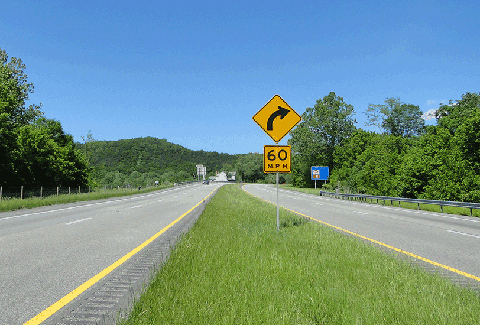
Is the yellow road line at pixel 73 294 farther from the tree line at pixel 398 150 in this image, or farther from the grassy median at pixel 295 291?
the tree line at pixel 398 150

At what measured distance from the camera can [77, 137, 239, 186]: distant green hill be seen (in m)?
112

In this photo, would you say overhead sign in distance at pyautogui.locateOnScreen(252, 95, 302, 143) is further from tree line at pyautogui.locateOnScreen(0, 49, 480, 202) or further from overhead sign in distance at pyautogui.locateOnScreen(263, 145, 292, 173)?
tree line at pyautogui.locateOnScreen(0, 49, 480, 202)

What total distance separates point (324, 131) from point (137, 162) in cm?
9551

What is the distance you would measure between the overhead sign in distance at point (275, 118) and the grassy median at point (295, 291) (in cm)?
369

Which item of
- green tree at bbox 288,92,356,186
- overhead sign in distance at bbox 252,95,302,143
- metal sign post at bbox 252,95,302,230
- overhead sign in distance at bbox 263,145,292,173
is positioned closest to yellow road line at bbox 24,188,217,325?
overhead sign in distance at bbox 263,145,292,173

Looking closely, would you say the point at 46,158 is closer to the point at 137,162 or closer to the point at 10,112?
Result: the point at 10,112

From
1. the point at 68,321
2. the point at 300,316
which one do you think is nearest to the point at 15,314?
the point at 68,321

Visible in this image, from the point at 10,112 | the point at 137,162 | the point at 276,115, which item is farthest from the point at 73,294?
the point at 137,162

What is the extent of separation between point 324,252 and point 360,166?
5258cm

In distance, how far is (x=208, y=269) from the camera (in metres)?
5.44

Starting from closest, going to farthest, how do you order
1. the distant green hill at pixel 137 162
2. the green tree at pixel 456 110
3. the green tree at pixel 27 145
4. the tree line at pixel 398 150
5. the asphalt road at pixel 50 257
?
the asphalt road at pixel 50 257 < the tree line at pixel 398 150 < the green tree at pixel 27 145 < the green tree at pixel 456 110 < the distant green hill at pixel 137 162

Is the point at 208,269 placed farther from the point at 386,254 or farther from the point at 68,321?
the point at 386,254

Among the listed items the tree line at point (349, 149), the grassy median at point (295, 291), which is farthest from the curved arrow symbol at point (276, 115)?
the tree line at point (349, 149)

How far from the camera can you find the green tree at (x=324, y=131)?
236ft
